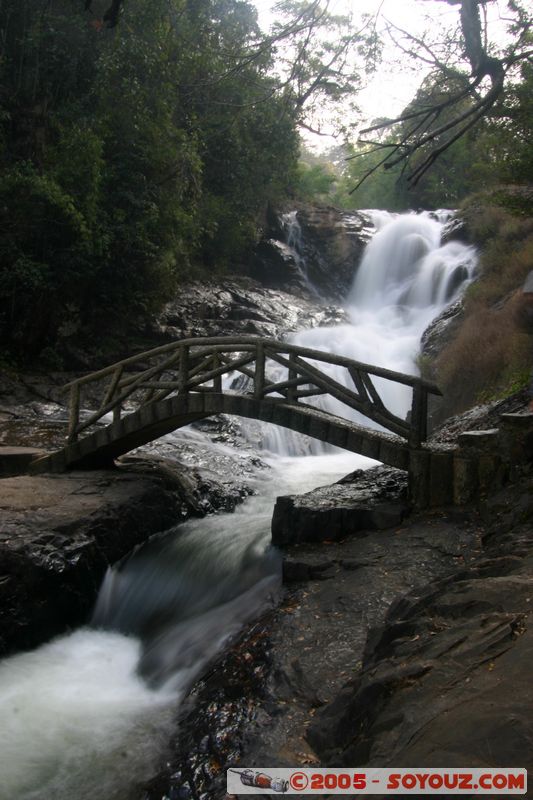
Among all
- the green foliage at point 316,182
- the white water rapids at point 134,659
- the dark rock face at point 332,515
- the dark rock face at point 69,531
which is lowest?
the white water rapids at point 134,659

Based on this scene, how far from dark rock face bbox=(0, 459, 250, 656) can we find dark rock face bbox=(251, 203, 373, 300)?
47.9 feet

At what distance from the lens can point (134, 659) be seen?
538 cm

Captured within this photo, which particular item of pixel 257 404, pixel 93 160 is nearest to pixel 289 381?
pixel 257 404

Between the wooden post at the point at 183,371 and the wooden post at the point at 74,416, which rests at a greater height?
the wooden post at the point at 183,371

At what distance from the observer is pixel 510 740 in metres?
1.95

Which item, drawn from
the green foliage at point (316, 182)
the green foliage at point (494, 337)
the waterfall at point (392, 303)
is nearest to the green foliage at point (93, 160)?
the waterfall at point (392, 303)

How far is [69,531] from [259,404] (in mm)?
2545

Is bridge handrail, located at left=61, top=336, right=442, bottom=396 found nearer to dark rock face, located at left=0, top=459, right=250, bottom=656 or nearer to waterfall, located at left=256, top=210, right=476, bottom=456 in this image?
dark rock face, located at left=0, top=459, right=250, bottom=656

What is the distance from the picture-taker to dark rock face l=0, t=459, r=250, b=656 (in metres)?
5.53

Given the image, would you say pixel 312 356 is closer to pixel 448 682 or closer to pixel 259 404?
pixel 259 404

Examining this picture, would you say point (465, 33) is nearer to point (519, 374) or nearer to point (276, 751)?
point (276, 751)

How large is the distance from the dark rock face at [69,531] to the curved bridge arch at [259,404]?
0.54 meters

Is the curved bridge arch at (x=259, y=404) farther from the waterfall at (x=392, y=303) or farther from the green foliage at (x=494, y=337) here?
the waterfall at (x=392, y=303)

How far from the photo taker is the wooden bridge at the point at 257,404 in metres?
6.52
